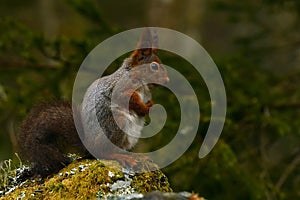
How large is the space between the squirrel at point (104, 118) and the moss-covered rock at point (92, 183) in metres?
0.19

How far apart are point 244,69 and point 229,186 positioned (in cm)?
109

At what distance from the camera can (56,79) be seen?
5.11m

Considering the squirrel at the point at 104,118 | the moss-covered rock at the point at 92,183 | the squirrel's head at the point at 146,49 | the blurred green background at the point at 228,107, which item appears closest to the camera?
the moss-covered rock at the point at 92,183

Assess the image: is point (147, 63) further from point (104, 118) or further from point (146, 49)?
point (104, 118)

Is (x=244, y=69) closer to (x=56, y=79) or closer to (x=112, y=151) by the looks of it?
(x=56, y=79)

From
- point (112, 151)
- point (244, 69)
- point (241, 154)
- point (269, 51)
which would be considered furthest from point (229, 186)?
point (112, 151)

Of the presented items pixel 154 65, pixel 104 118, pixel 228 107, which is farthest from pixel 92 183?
pixel 228 107

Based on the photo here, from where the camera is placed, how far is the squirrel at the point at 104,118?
287cm

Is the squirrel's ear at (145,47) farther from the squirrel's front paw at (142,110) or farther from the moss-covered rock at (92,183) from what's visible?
the moss-covered rock at (92,183)

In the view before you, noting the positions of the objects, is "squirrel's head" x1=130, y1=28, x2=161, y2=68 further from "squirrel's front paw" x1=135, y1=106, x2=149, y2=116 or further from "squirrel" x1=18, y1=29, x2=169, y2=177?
"squirrel's front paw" x1=135, y1=106, x2=149, y2=116

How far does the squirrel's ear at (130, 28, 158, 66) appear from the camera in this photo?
2766mm

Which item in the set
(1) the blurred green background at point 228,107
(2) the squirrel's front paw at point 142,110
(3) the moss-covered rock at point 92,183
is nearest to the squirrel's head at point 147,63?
(2) the squirrel's front paw at point 142,110

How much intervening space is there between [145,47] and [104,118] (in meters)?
0.40

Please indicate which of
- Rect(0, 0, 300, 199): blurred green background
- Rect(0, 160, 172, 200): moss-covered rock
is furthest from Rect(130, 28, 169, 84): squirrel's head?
Rect(0, 0, 300, 199): blurred green background
